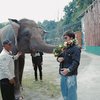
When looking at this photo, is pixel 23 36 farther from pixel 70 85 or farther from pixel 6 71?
pixel 70 85

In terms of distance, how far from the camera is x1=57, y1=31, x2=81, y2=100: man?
316 inches

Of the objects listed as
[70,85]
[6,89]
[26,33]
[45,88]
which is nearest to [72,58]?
[70,85]

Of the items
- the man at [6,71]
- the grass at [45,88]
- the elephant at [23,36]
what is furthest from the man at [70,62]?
the grass at [45,88]

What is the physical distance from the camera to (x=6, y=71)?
8102 millimetres

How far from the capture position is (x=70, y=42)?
319 inches

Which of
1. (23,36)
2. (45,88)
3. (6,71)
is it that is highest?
(23,36)

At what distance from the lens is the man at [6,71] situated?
8.07 meters

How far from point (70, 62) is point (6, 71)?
142 cm

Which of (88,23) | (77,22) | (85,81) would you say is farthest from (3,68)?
(77,22)

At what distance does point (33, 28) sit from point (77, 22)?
59418 mm

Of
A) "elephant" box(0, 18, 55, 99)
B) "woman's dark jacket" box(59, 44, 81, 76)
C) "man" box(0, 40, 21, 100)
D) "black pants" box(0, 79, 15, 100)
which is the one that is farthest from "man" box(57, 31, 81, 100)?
"elephant" box(0, 18, 55, 99)

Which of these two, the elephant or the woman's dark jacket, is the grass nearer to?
the elephant

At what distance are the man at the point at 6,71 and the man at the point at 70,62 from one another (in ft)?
3.63

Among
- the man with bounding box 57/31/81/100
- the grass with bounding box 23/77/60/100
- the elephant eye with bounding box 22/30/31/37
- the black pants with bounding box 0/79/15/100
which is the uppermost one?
the elephant eye with bounding box 22/30/31/37
